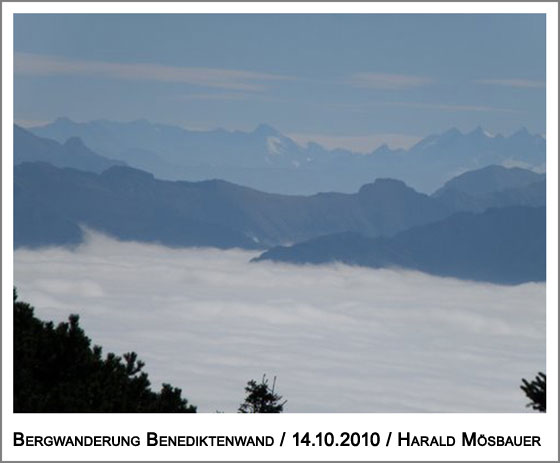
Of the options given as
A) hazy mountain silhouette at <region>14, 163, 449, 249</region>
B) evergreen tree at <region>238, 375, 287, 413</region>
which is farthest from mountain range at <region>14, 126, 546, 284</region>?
evergreen tree at <region>238, 375, 287, 413</region>

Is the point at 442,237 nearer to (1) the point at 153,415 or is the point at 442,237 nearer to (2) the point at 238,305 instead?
(2) the point at 238,305

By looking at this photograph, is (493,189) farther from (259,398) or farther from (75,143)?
(259,398)

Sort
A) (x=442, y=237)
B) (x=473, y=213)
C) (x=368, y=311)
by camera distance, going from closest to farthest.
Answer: (x=368, y=311)
(x=442, y=237)
(x=473, y=213)

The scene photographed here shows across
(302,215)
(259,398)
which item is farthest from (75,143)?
(259,398)

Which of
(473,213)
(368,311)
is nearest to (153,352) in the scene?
(368,311)

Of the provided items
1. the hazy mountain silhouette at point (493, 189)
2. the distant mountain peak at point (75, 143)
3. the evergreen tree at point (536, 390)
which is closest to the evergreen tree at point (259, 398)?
the evergreen tree at point (536, 390)

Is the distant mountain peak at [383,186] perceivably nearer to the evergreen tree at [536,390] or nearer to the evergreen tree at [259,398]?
the evergreen tree at [259,398]
